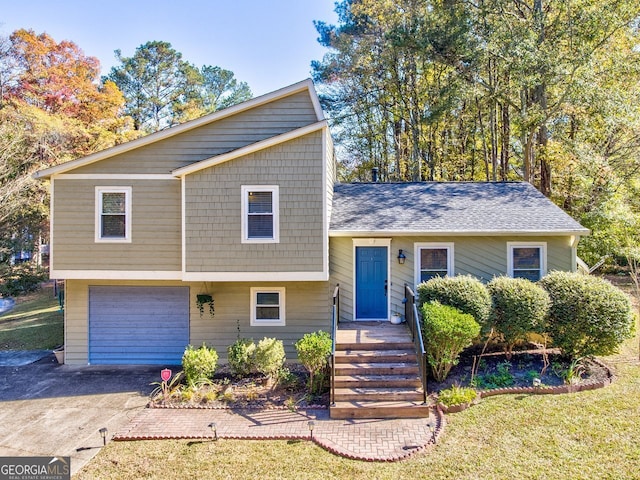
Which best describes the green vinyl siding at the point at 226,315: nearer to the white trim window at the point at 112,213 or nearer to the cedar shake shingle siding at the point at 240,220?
the cedar shake shingle siding at the point at 240,220

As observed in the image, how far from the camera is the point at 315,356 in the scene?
26.0ft

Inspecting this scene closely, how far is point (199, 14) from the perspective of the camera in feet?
43.9

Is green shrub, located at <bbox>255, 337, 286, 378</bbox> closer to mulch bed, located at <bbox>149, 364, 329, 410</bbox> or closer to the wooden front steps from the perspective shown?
mulch bed, located at <bbox>149, 364, 329, 410</bbox>

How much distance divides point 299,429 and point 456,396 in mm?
2964

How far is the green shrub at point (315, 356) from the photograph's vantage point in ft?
25.9

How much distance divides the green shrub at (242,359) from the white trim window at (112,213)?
4029 millimetres

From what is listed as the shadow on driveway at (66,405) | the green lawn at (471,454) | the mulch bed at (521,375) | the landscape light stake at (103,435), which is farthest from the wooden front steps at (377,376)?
the shadow on driveway at (66,405)

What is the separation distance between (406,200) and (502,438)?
7436 mm

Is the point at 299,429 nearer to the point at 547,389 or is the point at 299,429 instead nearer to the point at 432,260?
the point at 547,389

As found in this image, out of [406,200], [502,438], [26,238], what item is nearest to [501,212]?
[406,200]

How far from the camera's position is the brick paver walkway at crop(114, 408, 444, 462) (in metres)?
6.05

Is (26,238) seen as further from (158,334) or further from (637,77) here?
(637,77)

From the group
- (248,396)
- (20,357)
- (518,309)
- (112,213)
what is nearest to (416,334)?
(518,309)

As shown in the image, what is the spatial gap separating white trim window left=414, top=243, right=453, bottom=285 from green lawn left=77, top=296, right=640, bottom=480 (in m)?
4.02
